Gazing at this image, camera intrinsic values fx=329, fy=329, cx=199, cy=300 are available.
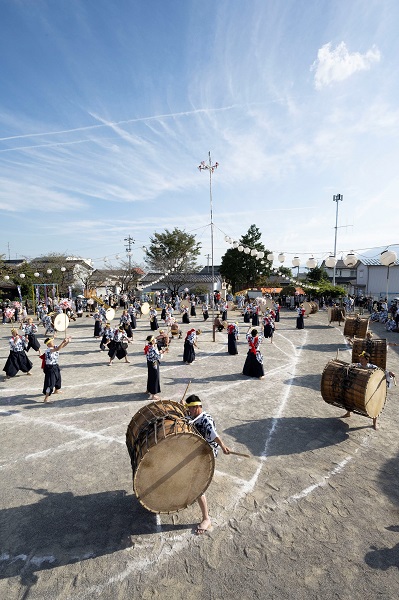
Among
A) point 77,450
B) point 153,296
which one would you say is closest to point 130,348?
point 77,450

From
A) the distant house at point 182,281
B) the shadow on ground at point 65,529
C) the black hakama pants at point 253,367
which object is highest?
the distant house at point 182,281

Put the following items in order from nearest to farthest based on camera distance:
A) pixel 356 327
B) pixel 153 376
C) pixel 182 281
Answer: pixel 153 376 → pixel 356 327 → pixel 182 281

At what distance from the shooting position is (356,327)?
15.5 meters

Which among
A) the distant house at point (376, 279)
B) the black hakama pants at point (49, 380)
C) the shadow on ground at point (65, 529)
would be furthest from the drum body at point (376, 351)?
the distant house at point (376, 279)

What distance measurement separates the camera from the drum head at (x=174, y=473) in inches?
158

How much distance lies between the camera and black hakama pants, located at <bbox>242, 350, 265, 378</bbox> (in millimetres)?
10531

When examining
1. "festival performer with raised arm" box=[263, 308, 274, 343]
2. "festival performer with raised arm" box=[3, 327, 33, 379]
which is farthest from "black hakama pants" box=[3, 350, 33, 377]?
A: "festival performer with raised arm" box=[263, 308, 274, 343]

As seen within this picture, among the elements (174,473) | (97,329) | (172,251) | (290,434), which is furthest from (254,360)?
(172,251)

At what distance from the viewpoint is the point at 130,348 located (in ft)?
50.0

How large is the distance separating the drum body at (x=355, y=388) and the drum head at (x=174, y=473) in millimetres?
4034

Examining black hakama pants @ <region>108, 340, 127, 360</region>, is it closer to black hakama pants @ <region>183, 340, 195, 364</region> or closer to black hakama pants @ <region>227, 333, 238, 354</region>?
black hakama pants @ <region>183, 340, 195, 364</region>

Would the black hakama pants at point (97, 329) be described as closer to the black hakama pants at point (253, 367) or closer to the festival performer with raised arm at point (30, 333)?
the festival performer with raised arm at point (30, 333)

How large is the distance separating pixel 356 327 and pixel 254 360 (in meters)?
7.48

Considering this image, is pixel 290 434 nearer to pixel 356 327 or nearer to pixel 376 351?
pixel 376 351
